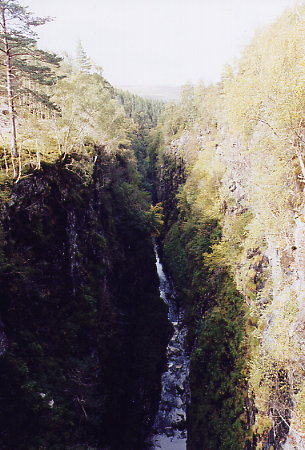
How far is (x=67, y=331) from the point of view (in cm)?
1501

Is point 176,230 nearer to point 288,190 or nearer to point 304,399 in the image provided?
point 288,190

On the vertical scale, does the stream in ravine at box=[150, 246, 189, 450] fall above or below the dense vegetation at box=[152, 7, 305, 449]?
below

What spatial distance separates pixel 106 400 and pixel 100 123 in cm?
2037

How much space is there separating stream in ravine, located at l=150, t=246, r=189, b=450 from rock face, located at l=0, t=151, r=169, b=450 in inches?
52.9

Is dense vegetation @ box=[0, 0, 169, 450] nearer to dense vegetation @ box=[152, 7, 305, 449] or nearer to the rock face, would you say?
the rock face

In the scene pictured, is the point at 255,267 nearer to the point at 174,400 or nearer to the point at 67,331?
the point at 67,331

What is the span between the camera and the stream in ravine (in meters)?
21.5

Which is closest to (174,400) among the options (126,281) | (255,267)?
(126,281)

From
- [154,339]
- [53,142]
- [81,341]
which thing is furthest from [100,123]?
[154,339]

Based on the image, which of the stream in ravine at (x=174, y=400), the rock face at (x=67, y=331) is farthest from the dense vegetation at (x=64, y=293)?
the stream in ravine at (x=174, y=400)

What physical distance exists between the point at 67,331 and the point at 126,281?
11.5 m

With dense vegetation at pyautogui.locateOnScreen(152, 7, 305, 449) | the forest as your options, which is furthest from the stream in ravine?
dense vegetation at pyautogui.locateOnScreen(152, 7, 305, 449)

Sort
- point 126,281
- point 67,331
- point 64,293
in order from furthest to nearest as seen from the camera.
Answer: point 126,281 < point 64,293 < point 67,331

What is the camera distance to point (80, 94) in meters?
22.8
